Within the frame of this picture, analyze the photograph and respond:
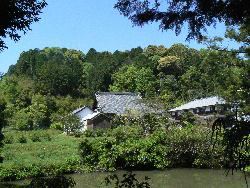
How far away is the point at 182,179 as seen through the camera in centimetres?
2045

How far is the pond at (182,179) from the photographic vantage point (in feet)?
60.9

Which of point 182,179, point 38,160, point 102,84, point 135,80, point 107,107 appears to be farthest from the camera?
point 102,84

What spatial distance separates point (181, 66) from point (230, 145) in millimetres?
65384

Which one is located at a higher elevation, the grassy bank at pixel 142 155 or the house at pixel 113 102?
the house at pixel 113 102

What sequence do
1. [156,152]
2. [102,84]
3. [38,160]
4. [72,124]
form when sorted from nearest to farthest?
[38,160], [156,152], [72,124], [102,84]

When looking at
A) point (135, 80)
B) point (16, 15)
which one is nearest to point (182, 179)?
point (16, 15)

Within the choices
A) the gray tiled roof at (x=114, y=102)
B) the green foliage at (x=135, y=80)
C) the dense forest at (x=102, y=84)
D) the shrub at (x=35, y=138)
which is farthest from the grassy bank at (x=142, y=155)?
the green foliage at (x=135, y=80)

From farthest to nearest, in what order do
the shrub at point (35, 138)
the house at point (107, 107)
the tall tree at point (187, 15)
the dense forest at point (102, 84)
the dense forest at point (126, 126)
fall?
1. the dense forest at point (102, 84)
2. the house at point (107, 107)
3. the shrub at point (35, 138)
4. the dense forest at point (126, 126)
5. the tall tree at point (187, 15)

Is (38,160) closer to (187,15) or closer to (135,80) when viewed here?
(187,15)

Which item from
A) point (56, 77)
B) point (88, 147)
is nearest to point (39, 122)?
point (56, 77)

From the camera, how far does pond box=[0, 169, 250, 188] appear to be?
18552 mm

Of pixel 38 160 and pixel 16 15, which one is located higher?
pixel 16 15

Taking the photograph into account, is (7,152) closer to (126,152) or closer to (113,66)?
(126,152)

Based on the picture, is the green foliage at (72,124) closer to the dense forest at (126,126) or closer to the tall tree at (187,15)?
the dense forest at (126,126)
